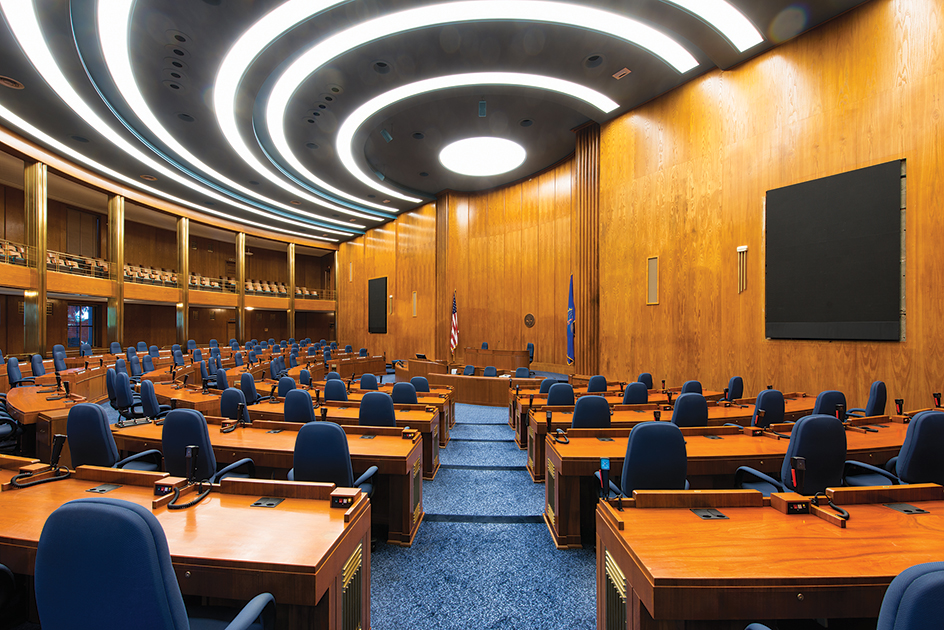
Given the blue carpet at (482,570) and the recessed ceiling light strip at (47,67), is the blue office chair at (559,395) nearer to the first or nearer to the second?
the blue carpet at (482,570)

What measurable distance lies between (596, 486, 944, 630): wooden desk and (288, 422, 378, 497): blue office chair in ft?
5.36

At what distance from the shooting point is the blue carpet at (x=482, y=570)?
91.2 inches

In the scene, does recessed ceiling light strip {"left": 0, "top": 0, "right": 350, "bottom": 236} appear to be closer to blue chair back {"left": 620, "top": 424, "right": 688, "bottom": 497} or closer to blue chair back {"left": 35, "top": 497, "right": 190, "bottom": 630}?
blue chair back {"left": 35, "top": 497, "right": 190, "bottom": 630}

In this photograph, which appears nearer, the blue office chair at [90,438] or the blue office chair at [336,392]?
the blue office chair at [90,438]

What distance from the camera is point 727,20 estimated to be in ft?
19.9

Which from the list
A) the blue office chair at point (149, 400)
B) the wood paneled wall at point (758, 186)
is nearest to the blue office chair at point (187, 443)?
the blue office chair at point (149, 400)

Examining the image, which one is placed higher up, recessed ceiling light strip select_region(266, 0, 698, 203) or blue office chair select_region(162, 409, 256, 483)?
recessed ceiling light strip select_region(266, 0, 698, 203)

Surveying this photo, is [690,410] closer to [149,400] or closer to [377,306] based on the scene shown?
[149,400]

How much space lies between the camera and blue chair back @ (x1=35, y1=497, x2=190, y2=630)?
3.44 feet

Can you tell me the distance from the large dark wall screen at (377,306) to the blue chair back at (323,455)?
15632mm

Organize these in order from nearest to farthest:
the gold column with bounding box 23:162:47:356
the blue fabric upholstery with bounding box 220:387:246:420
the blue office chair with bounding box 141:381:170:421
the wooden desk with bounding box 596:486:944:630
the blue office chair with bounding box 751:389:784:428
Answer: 1. the wooden desk with bounding box 596:486:944:630
2. the blue office chair with bounding box 751:389:784:428
3. the blue fabric upholstery with bounding box 220:387:246:420
4. the blue office chair with bounding box 141:381:170:421
5. the gold column with bounding box 23:162:47:356

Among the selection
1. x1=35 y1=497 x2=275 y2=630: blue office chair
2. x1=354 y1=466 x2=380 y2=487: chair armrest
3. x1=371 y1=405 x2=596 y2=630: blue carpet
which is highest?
x1=35 y1=497 x2=275 y2=630: blue office chair

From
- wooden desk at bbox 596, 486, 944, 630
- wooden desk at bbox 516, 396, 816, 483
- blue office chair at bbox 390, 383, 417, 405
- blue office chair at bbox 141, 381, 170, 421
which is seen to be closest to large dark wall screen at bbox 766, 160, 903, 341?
wooden desk at bbox 516, 396, 816, 483

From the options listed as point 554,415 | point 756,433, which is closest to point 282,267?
point 554,415
